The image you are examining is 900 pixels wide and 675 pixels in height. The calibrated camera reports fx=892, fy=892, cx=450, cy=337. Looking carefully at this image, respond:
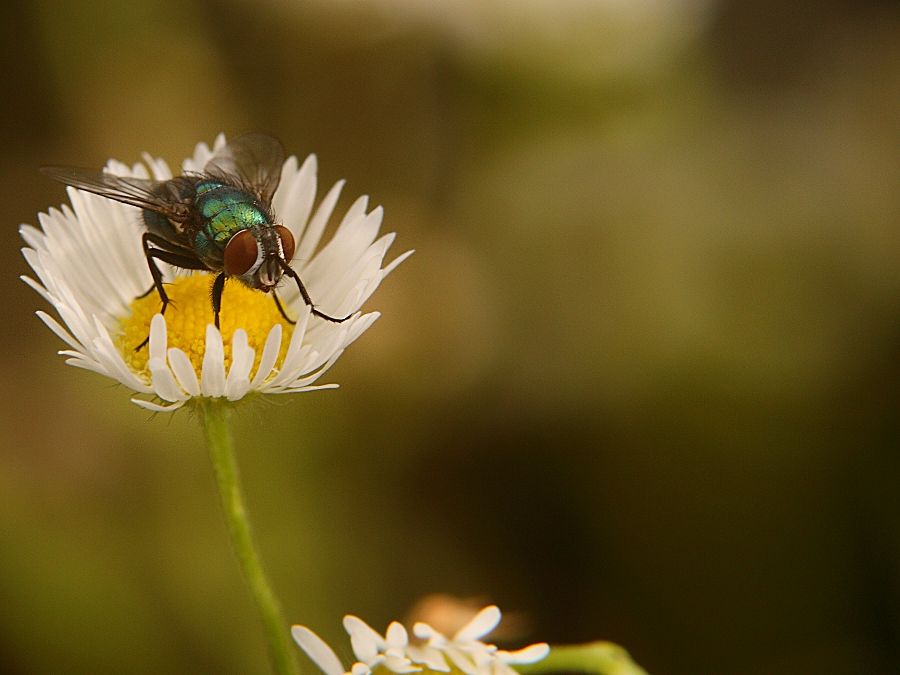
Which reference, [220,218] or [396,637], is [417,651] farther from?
[220,218]

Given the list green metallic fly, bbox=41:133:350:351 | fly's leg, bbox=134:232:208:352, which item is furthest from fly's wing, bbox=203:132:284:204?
fly's leg, bbox=134:232:208:352

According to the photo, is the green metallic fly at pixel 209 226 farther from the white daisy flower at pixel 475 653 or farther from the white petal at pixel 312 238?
the white daisy flower at pixel 475 653

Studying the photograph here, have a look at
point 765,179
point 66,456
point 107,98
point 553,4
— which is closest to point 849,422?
point 765,179

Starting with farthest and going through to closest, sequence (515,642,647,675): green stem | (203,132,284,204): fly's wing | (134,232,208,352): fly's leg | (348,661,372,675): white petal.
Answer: (203,132,284,204): fly's wing, (134,232,208,352): fly's leg, (515,642,647,675): green stem, (348,661,372,675): white petal

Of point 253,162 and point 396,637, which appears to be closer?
point 396,637

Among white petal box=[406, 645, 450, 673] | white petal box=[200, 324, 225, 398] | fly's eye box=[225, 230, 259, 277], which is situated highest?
fly's eye box=[225, 230, 259, 277]

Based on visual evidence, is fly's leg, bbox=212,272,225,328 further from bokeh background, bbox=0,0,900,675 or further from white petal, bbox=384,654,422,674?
bokeh background, bbox=0,0,900,675

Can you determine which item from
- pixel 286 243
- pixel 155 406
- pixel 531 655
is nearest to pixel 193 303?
pixel 286 243
